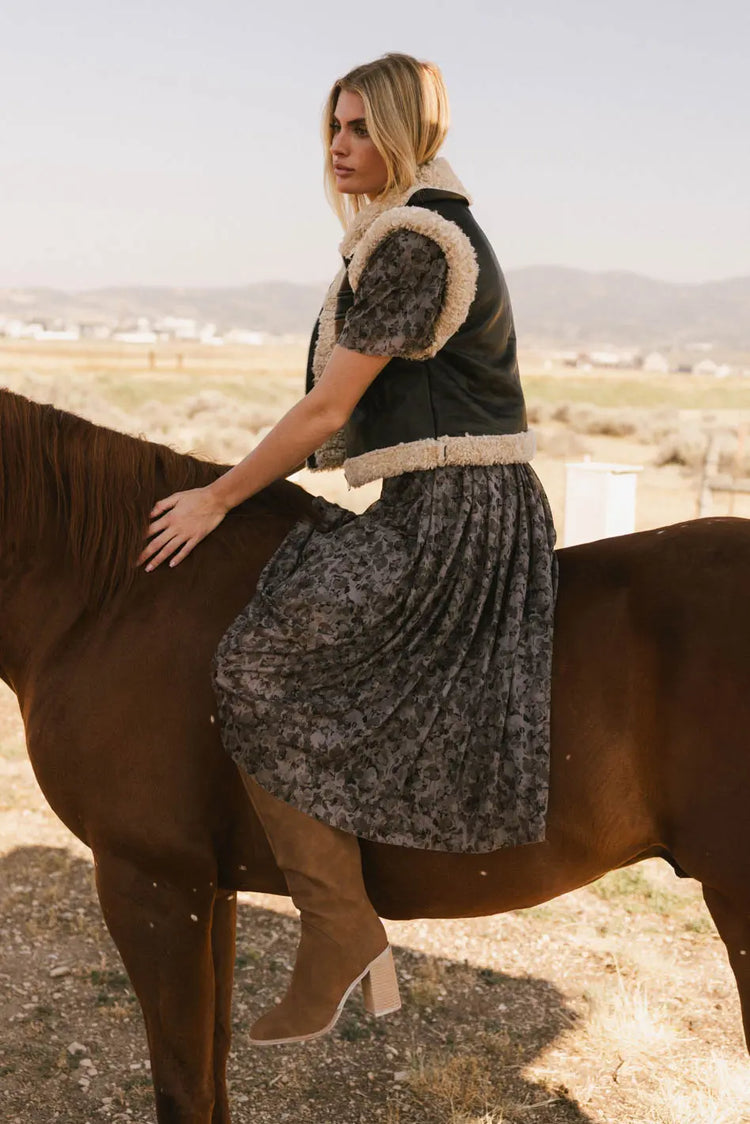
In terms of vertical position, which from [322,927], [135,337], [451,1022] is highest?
[135,337]

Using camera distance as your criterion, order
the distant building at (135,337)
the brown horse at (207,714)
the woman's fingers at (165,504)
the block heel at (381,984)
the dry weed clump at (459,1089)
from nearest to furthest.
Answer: the brown horse at (207,714) → the block heel at (381,984) → the woman's fingers at (165,504) → the dry weed clump at (459,1089) → the distant building at (135,337)

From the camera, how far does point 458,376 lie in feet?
7.84

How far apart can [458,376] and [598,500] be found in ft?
20.4

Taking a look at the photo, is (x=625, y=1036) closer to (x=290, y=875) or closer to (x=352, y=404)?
(x=290, y=875)

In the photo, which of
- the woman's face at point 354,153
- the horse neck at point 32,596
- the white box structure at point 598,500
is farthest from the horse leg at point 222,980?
the white box structure at point 598,500

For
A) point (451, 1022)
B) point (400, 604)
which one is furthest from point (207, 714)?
point (451, 1022)

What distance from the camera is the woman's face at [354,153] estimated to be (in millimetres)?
2420

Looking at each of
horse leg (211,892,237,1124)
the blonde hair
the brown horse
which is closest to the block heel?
the brown horse

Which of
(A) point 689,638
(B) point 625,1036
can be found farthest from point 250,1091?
(A) point 689,638

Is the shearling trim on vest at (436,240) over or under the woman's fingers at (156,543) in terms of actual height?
over

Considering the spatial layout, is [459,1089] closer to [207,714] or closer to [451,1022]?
[451,1022]

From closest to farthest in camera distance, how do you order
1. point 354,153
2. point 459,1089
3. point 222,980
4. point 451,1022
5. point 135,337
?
point 354,153, point 222,980, point 459,1089, point 451,1022, point 135,337

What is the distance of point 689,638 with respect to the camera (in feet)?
7.36

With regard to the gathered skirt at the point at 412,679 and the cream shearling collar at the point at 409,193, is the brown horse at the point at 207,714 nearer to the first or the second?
the gathered skirt at the point at 412,679
